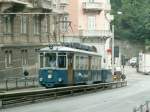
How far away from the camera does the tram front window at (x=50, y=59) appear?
1608 inches

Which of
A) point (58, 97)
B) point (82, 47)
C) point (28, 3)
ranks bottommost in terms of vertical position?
point (58, 97)

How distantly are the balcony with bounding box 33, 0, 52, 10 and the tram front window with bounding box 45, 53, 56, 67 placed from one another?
14.8 meters

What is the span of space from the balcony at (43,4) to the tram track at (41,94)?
957 centimetres

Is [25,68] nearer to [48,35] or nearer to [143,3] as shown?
[48,35]

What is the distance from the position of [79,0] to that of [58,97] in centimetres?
4634

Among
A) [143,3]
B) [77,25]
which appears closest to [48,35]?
[77,25]

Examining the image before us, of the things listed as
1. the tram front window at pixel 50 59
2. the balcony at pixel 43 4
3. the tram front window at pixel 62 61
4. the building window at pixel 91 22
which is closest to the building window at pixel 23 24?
the balcony at pixel 43 4

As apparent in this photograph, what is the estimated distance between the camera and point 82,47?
4559 centimetres

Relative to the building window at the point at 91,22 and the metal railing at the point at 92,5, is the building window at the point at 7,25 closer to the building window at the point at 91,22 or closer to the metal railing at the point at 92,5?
the metal railing at the point at 92,5

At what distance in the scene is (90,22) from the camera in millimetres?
86688

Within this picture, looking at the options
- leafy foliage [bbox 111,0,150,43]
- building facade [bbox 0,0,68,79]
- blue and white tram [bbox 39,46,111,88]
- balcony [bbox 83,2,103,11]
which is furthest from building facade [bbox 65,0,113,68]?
leafy foliage [bbox 111,0,150,43]

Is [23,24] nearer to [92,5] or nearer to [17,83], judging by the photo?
[17,83]

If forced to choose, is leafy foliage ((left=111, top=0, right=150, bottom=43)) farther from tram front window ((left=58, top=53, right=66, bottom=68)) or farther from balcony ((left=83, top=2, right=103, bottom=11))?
tram front window ((left=58, top=53, right=66, bottom=68))

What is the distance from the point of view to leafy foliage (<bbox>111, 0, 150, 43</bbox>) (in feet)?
461
